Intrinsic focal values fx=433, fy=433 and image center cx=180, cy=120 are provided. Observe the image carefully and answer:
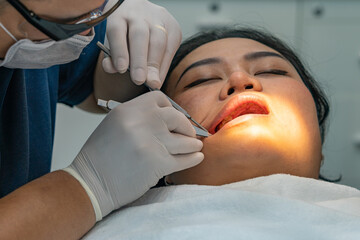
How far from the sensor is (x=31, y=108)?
1427mm

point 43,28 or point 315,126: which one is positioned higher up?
point 43,28

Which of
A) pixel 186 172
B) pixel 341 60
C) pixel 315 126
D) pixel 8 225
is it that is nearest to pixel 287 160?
pixel 315 126

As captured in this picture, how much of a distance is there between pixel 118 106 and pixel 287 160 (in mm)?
486

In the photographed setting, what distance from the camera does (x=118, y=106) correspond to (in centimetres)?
115

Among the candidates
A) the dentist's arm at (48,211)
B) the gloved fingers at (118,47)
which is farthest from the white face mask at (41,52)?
the dentist's arm at (48,211)

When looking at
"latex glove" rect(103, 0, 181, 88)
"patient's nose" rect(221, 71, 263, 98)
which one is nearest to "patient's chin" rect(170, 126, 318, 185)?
"patient's nose" rect(221, 71, 263, 98)

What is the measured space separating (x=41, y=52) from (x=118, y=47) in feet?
0.99

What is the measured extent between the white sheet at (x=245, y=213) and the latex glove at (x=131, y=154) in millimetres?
56

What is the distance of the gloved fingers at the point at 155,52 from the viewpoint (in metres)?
A: 1.25

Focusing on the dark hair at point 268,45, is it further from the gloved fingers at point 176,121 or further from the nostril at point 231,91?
the gloved fingers at point 176,121

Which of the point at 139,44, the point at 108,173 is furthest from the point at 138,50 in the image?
the point at 108,173

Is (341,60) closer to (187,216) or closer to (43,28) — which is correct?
(187,216)

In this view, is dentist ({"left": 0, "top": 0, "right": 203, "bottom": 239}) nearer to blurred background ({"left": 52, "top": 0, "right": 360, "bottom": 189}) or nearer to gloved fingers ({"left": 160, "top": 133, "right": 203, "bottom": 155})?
gloved fingers ({"left": 160, "top": 133, "right": 203, "bottom": 155})

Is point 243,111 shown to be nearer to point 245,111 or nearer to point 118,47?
point 245,111
